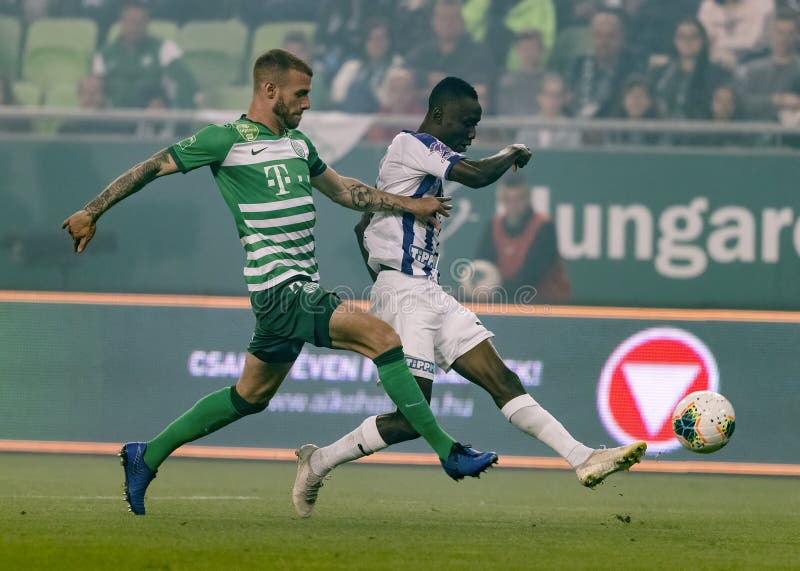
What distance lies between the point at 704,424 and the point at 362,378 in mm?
3758

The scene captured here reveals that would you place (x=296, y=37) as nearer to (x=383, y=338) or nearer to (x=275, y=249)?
(x=275, y=249)

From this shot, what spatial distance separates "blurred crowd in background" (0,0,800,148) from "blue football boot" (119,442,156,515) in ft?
19.6

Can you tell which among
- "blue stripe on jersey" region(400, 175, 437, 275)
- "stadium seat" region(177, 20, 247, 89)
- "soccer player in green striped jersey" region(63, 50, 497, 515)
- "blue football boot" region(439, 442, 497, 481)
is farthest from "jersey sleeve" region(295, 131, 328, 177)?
"stadium seat" region(177, 20, 247, 89)

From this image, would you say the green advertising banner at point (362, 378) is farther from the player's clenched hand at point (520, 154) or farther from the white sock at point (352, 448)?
the player's clenched hand at point (520, 154)

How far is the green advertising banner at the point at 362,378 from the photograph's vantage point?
32.8 ft

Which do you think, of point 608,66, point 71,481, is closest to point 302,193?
point 71,481

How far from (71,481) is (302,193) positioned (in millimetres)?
3089

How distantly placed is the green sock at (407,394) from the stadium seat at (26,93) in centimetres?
751

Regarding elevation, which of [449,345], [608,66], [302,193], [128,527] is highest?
[608,66]

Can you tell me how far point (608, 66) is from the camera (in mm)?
11984

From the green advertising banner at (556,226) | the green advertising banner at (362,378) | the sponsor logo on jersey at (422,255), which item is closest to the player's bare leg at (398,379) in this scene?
the sponsor logo on jersey at (422,255)

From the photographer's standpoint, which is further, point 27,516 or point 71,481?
point 71,481

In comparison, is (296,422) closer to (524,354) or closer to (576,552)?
(524,354)

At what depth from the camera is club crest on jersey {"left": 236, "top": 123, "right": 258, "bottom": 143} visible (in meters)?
6.31
